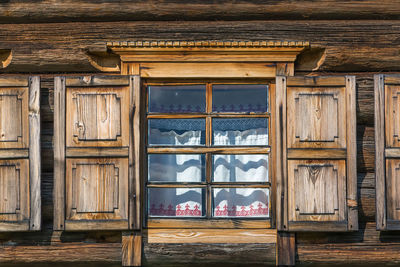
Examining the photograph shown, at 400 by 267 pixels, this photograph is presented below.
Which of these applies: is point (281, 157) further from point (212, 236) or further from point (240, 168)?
point (212, 236)

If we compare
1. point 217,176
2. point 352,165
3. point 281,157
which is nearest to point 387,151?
point 352,165

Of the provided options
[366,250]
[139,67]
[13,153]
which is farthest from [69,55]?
[366,250]

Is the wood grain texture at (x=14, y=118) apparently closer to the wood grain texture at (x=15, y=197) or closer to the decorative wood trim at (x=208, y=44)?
the wood grain texture at (x=15, y=197)

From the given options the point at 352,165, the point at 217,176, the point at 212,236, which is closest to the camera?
the point at 352,165

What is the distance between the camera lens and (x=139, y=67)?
3.77 m

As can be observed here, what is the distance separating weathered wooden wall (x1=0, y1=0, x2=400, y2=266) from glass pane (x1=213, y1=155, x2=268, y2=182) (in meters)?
0.51

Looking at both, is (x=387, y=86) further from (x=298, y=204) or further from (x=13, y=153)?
(x=13, y=153)

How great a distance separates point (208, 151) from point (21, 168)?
1282 millimetres

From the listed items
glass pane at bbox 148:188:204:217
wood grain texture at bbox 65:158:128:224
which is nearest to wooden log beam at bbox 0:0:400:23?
wood grain texture at bbox 65:158:128:224

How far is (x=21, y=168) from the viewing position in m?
3.65

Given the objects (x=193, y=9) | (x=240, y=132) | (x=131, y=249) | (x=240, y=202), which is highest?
(x=193, y=9)

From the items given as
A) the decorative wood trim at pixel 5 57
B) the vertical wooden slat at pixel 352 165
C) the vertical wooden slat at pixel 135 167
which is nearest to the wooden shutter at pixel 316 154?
the vertical wooden slat at pixel 352 165

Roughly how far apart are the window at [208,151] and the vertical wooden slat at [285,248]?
0.63ft

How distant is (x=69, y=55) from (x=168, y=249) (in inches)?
59.7
